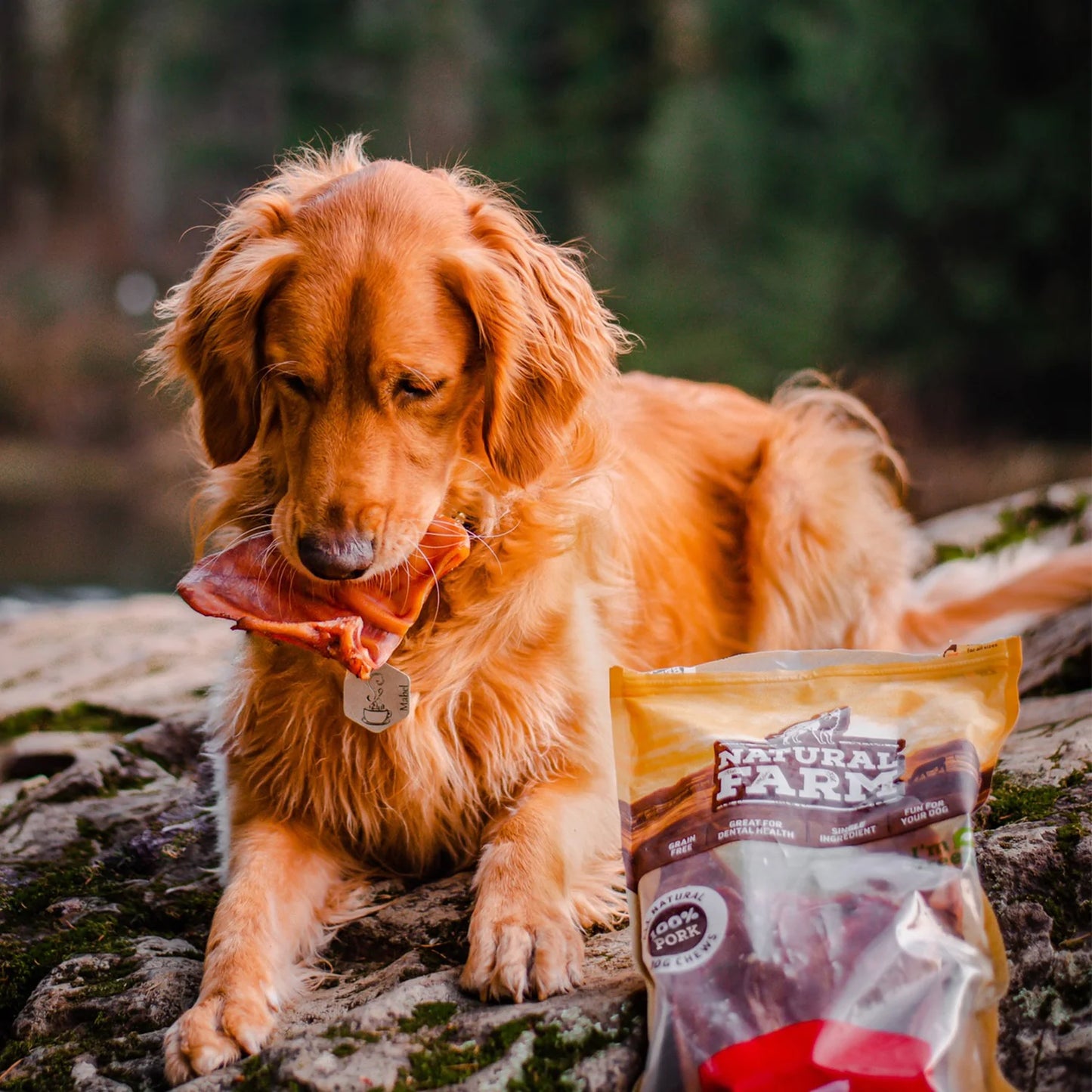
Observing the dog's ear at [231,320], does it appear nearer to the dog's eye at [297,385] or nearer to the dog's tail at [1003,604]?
the dog's eye at [297,385]

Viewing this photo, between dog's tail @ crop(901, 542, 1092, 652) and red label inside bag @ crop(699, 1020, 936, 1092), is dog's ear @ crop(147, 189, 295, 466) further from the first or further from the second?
dog's tail @ crop(901, 542, 1092, 652)

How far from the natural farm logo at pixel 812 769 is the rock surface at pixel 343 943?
1.12 ft

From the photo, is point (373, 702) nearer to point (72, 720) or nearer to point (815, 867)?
point (815, 867)

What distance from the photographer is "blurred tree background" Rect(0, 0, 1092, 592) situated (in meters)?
11.4

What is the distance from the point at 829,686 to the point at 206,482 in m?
1.45

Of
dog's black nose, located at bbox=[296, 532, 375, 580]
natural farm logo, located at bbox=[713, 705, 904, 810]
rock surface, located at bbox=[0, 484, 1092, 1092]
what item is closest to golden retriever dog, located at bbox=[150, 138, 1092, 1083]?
dog's black nose, located at bbox=[296, 532, 375, 580]

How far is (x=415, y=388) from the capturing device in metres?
2.21

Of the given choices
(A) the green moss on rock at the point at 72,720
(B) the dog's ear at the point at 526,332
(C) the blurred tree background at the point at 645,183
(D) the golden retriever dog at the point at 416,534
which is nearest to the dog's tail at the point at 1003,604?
(D) the golden retriever dog at the point at 416,534

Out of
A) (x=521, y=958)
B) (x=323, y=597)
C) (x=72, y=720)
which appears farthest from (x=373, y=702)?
(x=72, y=720)

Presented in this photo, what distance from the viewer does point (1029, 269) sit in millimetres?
11625

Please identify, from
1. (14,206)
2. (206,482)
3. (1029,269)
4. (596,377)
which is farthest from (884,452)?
(14,206)

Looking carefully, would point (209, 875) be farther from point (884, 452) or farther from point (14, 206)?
point (14, 206)

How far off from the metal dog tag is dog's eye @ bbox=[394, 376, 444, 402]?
1.76ft

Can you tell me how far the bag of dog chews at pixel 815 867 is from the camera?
152cm
